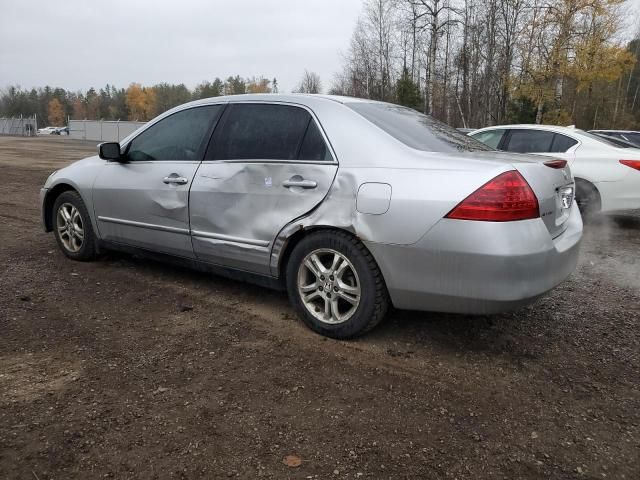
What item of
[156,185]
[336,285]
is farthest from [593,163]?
[156,185]

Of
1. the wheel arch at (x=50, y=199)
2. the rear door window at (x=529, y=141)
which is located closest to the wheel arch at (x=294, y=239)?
the wheel arch at (x=50, y=199)

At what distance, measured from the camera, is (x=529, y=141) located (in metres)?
7.61

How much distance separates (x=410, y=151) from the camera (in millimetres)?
3082

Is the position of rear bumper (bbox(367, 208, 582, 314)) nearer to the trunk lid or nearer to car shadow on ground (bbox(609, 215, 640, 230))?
the trunk lid

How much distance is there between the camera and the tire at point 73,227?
4.82 metres

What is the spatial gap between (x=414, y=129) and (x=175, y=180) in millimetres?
1834

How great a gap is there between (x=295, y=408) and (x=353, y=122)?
1.78 m

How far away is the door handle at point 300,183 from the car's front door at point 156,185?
0.91 m

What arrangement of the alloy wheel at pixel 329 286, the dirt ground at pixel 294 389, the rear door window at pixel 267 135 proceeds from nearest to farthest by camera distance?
the dirt ground at pixel 294 389
the alloy wheel at pixel 329 286
the rear door window at pixel 267 135

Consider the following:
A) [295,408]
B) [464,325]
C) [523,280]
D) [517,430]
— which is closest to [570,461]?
[517,430]

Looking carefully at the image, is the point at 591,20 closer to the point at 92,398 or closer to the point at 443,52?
the point at 443,52

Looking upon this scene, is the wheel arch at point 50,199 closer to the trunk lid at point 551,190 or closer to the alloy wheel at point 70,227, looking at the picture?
the alloy wheel at point 70,227

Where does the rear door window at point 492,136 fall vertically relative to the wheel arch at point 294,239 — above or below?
above

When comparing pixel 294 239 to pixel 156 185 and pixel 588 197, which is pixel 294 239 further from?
pixel 588 197
